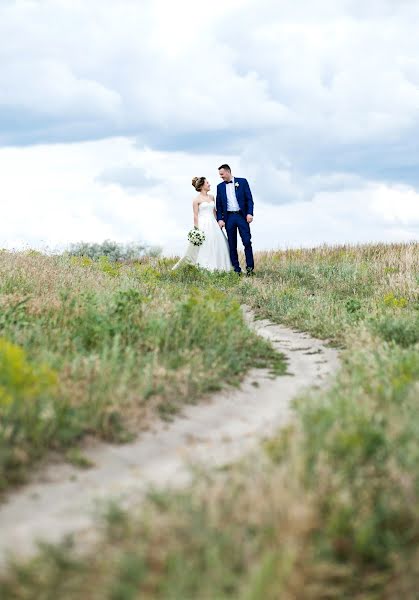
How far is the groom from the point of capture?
1761 centimetres

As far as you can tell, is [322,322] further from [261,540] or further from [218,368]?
[261,540]

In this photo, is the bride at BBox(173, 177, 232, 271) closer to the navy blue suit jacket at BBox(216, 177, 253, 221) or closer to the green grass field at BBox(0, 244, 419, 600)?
the navy blue suit jacket at BBox(216, 177, 253, 221)

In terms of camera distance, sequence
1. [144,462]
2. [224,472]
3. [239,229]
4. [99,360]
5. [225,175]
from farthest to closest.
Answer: [239,229], [225,175], [99,360], [144,462], [224,472]

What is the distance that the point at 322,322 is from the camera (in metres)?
10.2

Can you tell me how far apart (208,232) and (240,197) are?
1210mm

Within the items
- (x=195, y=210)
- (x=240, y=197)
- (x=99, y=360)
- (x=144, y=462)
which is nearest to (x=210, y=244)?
(x=195, y=210)

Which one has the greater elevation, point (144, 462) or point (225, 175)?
point (225, 175)

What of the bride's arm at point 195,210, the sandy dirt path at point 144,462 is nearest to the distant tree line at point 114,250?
the bride's arm at point 195,210

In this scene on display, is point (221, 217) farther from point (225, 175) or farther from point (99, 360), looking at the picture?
point (99, 360)

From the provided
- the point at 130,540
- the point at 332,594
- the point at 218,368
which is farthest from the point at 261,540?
the point at 218,368

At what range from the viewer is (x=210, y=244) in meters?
17.7

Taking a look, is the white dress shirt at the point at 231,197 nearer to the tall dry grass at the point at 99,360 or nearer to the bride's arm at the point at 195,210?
the bride's arm at the point at 195,210

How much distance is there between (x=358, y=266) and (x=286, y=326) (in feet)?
23.5

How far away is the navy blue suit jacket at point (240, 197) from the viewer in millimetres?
17609
